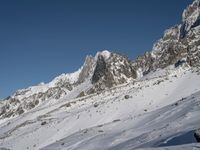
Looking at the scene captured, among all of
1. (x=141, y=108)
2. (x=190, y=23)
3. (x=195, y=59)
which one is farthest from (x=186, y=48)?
(x=141, y=108)

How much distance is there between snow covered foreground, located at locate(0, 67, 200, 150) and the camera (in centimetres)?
2031

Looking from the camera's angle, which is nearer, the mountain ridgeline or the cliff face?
the cliff face

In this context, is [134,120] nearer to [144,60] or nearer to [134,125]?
[134,125]

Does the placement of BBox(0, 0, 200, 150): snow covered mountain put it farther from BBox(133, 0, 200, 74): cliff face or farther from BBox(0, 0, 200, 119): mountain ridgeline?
BBox(0, 0, 200, 119): mountain ridgeline

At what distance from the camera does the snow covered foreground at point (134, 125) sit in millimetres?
20312

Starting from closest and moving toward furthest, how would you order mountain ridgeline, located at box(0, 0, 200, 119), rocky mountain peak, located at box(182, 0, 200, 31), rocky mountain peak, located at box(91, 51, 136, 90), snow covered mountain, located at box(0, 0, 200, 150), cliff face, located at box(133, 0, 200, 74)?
snow covered mountain, located at box(0, 0, 200, 150), cliff face, located at box(133, 0, 200, 74), mountain ridgeline, located at box(0, 0, 200, 119), rocky mountain peak, located at box(91, 51, 136, 90), rocky mountain peak, located at box(182, 0, 200, 31)

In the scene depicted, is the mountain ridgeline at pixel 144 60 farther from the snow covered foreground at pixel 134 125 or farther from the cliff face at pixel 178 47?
the snow covered foreground at pixel 134 125

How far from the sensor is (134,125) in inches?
1153

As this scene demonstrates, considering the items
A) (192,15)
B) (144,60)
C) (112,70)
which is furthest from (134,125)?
(192,15)

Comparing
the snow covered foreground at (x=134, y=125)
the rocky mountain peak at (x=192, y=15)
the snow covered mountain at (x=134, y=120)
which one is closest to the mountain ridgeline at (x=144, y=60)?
the rocky mountain peak at (x=192, y=15)

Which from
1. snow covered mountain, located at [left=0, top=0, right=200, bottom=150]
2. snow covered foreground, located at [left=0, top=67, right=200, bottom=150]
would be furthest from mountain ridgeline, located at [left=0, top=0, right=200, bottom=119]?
snow covered foreground, located at [left=0, top=67, right=200, bottom=150]

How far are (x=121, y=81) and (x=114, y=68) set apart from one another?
654 cm

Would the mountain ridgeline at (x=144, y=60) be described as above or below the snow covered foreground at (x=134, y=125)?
above

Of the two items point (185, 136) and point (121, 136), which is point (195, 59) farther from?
point (185, 136)
